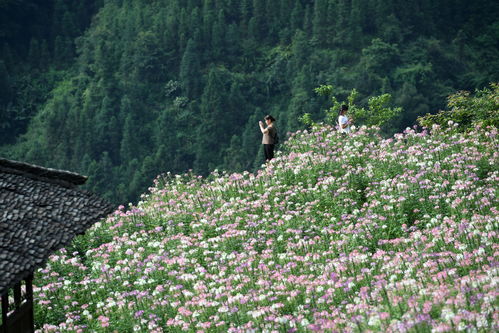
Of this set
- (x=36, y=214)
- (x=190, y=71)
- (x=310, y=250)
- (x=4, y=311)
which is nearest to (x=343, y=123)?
(x=310, y=250)

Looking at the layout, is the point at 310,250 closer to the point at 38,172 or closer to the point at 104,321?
the point at 104,321

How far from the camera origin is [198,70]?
249ft

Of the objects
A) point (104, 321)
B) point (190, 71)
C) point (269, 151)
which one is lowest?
point (104, 321)

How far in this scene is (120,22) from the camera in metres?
82.1

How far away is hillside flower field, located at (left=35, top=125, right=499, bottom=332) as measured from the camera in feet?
31.5

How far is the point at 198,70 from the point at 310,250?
63742 millimetres

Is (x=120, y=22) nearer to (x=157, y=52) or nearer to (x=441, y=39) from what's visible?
(x=157, y=52)

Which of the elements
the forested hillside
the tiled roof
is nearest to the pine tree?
the forested hillside

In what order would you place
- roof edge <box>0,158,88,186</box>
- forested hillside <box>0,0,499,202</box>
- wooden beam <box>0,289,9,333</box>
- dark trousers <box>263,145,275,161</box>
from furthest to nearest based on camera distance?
forested hillside <box>0,0,499,202</box> < dark trousers <box>263,145,275,161</box> < roof edge <box>0,158,88,186</box> < wooden beam <box>0,289,9,333</box>

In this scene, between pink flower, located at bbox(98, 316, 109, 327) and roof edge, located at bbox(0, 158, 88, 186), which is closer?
roof edge, located at bbox(0, 158, 88, 186)

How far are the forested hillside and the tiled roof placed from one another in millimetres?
50133

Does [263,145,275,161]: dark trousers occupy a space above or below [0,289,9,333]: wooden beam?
above

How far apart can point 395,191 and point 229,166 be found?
4925 centimetres

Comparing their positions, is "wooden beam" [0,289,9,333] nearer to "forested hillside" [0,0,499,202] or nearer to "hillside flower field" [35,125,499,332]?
"hillside flower field" [35,125,499,332]
